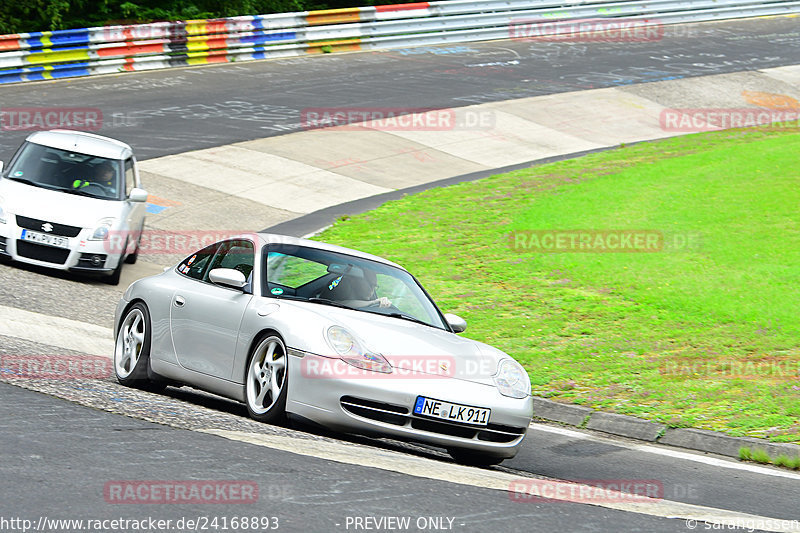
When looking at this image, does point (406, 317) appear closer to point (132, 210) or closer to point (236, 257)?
point (236, 257)

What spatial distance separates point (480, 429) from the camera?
7.05 metres

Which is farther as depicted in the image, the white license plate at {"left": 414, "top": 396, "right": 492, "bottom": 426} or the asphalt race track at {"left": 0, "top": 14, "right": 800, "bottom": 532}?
the white license plate at {"left": 414, "top": 396, "right": 492, "bottom": 426}

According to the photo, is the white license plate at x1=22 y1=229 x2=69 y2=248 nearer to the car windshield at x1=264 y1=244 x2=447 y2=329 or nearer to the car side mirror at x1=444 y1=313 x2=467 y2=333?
the car windshield at x1=264 y1=244 x2=447 y2=329

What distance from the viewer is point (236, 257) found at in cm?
832

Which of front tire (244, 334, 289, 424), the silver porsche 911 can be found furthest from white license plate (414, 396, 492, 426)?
front tire (244, 334, 289, 424)

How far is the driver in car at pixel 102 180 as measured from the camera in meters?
14.3

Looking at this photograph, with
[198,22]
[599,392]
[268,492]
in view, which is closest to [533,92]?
[198,22]

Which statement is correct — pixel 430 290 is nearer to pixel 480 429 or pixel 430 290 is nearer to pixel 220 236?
pixel 220 236

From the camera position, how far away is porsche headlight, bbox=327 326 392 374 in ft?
22.7

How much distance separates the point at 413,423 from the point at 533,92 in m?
22.1

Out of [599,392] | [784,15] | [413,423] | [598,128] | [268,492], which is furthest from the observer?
[784,15]

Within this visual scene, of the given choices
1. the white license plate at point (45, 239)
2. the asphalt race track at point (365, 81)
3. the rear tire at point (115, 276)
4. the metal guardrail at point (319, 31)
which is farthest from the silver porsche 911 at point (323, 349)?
the metal guardrail at point (319, 31)

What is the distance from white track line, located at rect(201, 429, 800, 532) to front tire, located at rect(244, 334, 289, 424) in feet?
1.68

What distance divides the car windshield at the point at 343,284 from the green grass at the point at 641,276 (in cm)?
201
